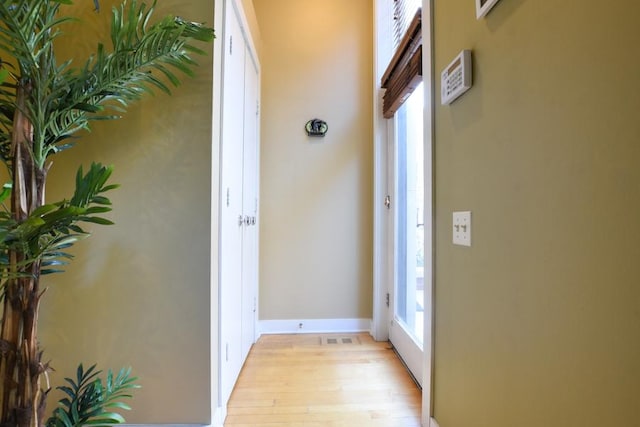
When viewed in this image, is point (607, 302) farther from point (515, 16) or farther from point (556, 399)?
point (515, 16)

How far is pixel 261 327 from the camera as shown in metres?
2.60

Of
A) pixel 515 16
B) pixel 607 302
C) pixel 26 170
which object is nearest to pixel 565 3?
pixel 515 16

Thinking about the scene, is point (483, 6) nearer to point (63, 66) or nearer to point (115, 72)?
point (115, 72)

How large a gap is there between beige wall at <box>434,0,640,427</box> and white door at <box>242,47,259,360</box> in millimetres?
1352

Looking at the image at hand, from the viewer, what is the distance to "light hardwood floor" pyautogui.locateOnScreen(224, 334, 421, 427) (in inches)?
58.5

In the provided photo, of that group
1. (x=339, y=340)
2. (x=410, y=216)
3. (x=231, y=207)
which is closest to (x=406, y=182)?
(x=410, y=216)

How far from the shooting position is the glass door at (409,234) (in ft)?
6.03

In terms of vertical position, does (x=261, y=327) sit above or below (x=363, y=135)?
below

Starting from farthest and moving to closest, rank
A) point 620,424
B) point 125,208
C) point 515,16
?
point 125,208, point 515,16, point 620,424

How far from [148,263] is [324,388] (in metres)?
1.19

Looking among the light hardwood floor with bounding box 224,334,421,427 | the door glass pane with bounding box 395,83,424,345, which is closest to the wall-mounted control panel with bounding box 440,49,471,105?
the door glass pane with bounding box 395,83,424,345

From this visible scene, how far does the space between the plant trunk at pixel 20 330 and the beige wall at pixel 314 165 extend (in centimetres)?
180

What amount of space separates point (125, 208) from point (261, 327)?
1676 mm

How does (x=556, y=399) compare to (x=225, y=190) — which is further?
(x=225, y=190)
